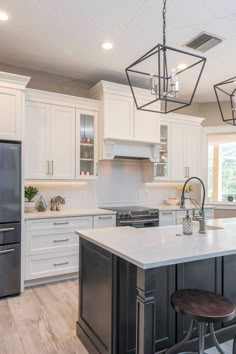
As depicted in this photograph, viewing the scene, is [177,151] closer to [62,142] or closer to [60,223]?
[62,142]

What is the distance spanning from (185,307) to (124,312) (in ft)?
1.52

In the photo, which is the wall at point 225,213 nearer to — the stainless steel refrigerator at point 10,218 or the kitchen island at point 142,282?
the kitchen island at point 142,282

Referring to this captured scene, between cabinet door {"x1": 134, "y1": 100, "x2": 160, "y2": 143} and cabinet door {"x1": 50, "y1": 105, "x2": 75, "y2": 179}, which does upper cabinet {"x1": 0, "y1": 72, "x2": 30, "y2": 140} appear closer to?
cabinet door {"x1": 50, "y1": 105, "x2": 75, "y2": 179}

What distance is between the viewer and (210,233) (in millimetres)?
2557

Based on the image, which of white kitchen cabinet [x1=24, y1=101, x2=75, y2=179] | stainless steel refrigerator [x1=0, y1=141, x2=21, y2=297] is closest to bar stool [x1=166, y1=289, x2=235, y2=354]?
stainless steel refrigerator [x1=0, y1=141, x2=21, y2=297]

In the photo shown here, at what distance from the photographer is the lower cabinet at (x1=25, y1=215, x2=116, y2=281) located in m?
3.63

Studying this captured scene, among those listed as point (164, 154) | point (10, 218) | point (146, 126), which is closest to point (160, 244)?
point (10, 218)

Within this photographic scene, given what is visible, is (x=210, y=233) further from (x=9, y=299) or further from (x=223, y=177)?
(x=223, y=177)

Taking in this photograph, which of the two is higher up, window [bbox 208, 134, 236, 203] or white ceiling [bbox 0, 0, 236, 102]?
white ceiling [bbox 0, 0, 236, 102]

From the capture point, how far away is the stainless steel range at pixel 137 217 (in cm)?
420

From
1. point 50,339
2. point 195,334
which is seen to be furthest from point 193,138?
point 50,339

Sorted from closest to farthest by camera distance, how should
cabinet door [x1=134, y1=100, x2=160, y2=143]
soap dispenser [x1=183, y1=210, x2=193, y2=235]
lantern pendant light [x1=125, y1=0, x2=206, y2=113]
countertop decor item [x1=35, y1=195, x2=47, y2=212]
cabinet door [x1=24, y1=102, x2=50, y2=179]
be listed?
1. lantern pendant light [x1=125, y1=0, x2=206, y2=113]
2. soap dispenser [x1=183, y1=210, x2=193, y2=235]
3. cabinet door [x1=24, y1=102, x2=50, y2=179]
4. countertop decor item [x1=35, y1=195, x2=47, y2=212]
5. cabinet door [x1=134, y1=100, x2=160, y2=143]

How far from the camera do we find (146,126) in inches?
183

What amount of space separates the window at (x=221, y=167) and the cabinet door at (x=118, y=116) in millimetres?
2320
